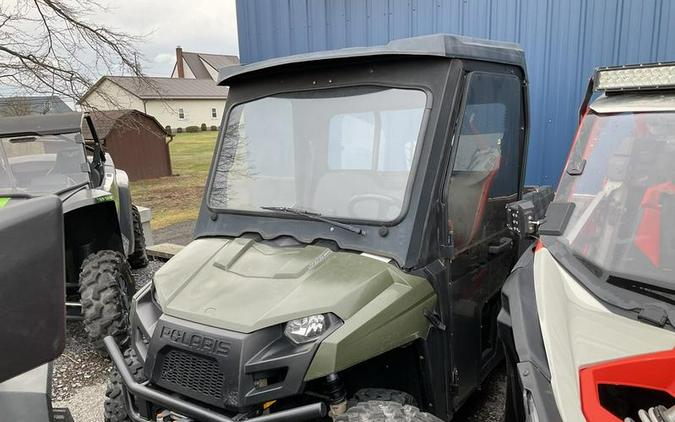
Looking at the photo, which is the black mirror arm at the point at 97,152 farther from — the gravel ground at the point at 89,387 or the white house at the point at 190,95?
the white house at the point at 190,95

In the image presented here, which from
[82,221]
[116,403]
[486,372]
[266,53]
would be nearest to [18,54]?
[266,53]

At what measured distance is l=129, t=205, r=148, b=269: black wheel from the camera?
274 inches

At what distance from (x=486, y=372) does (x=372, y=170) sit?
149 centimetres

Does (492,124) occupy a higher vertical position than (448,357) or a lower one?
higher

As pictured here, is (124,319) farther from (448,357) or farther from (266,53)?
(266,53)

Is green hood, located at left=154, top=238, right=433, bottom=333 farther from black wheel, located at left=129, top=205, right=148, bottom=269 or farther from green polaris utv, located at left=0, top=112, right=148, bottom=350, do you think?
black wheel, located at left=129, top=205, right=148, bottom=269

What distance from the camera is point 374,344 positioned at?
225cm

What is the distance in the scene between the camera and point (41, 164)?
5.47 metres

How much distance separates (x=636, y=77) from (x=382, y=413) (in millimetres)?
1854

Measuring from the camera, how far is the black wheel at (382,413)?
210cm

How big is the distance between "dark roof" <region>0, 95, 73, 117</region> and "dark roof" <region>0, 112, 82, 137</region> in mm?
6829

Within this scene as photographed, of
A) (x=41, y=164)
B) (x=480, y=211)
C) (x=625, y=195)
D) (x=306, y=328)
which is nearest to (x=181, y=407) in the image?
(x=306, y=328)

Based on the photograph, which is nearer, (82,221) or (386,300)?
(386,300)

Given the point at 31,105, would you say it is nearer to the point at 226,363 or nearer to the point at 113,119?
the point at 113,119
